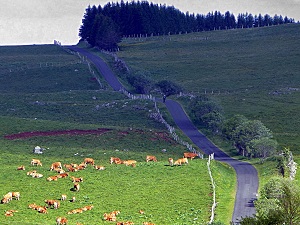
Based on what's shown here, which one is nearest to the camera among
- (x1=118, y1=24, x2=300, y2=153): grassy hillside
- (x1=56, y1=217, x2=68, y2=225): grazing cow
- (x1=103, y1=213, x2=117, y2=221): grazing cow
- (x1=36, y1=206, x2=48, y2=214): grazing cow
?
(x1=56, y1=217, x2=68, y2=225): grazing cow

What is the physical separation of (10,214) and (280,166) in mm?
31669

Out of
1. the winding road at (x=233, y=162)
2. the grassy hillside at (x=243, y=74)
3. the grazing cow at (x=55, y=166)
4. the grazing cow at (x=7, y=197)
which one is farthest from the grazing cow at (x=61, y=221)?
the grassy hillside at (x=243, y=74)

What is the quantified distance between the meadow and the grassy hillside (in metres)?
17.7

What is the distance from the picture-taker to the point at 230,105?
121 meters

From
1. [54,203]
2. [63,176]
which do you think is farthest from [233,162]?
[54,203]

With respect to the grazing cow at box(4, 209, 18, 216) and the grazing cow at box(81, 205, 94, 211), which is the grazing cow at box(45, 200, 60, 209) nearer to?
the grazing cow at box(81, 205, 94, 211)

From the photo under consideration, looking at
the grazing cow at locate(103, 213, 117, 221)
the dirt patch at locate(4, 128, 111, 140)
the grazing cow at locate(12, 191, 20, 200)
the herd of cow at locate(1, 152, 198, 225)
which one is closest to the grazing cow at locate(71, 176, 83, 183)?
the herd of cow at locate(1, 152, 198, 225)

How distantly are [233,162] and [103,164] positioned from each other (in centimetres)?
1902

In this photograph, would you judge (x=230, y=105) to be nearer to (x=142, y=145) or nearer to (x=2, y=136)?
(x=142, y=145)

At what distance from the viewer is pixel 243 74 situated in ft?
522

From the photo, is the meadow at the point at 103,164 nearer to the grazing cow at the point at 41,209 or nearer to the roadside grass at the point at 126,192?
the roadside grass at the point at 126,192

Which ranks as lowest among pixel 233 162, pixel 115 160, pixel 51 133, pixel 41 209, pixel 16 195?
pixel 233 162

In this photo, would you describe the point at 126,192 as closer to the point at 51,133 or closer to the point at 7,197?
the point at 7,197

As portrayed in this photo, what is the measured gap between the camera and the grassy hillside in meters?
114
